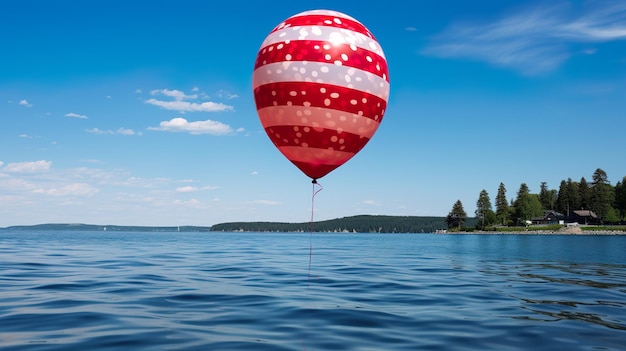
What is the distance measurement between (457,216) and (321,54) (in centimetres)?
19118

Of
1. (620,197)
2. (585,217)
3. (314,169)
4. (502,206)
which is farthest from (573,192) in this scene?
(314,169)

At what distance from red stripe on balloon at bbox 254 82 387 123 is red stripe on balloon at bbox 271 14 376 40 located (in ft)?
3.85

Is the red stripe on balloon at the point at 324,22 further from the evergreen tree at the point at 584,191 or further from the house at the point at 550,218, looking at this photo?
the house at the point at 550,218

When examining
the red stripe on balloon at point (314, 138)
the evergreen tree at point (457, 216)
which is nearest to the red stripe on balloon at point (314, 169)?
the red stripe on balloon at point (314, 138)

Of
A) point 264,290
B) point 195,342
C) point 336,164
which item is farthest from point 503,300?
point 195,342

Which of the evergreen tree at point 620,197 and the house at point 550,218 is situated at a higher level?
the evergreen tree at point 620,197

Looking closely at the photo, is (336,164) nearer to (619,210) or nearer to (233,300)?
(233,300)

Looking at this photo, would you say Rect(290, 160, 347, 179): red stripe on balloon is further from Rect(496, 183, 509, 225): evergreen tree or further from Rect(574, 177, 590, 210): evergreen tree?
Rect(496, 183, 509, 225): evergreen tree

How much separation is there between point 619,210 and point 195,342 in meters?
154

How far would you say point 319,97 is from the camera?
A: 845cm

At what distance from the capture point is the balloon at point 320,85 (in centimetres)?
846

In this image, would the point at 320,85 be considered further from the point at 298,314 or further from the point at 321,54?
the point at 298,314

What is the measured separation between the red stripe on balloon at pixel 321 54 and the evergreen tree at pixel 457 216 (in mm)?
185678

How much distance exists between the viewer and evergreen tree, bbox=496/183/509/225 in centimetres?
16132
